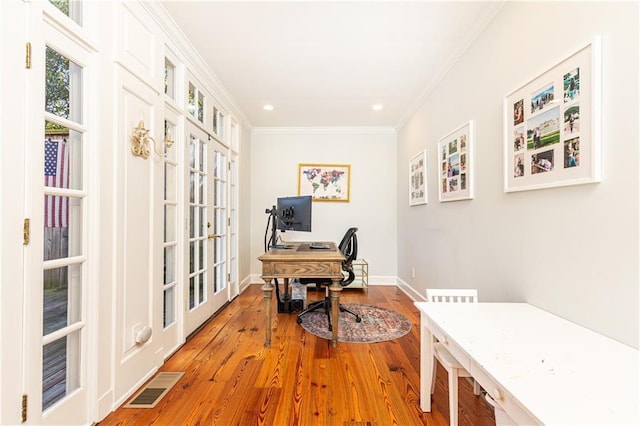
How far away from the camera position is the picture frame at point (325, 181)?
4660 mm

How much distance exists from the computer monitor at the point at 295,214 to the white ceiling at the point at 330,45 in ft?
4.23

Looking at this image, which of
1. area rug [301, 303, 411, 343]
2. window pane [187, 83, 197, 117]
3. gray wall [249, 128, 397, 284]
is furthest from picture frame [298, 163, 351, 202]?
window pane [187, 83, 197, 117]

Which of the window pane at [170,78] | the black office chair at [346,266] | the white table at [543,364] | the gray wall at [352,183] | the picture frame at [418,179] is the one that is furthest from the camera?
the gray wall at [352,183]

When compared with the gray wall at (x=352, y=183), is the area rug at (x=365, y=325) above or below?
below

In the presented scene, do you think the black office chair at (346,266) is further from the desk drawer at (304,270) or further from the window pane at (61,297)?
the window pane at (61,297)

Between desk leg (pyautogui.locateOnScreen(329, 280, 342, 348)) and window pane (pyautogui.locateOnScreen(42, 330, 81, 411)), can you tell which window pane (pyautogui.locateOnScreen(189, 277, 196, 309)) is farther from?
desk leg (pyautogui.locateOnScreen(329, 280, 342, 348))

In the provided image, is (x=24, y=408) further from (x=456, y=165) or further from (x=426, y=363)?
(x=456, y=165)

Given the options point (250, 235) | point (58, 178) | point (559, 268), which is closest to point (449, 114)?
point (559, 268)

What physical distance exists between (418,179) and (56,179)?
3.33 m

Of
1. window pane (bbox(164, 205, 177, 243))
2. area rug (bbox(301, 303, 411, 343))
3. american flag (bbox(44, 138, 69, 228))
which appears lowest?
area rug (bbox(301, 303, 411, 343))

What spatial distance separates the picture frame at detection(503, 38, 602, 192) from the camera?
3.93ft

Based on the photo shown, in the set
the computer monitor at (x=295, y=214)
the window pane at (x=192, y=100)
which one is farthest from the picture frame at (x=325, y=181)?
the window pane at (x=192, y=100)

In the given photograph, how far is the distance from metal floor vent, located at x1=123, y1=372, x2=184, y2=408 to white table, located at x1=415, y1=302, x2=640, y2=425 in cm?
166

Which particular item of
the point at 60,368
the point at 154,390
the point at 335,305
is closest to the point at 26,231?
the point at 60,368
